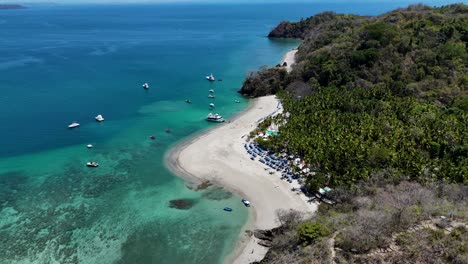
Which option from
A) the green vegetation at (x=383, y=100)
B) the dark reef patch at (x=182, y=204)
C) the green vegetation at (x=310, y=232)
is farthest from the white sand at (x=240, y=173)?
the green vegetation at (x=310, y=232)

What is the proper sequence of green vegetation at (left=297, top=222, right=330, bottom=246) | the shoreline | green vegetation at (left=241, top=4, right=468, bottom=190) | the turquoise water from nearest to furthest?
green vegetation at (left=297, top=222, right=330, bottom=246)
the turquoise water
the shoreline
green vegetation at (left=241, top=4, right=468, bottom=190)

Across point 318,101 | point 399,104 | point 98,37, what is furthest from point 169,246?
point 98,37

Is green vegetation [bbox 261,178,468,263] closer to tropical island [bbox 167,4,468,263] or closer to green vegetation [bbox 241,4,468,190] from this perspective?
tropical island [bbox 167,4,468,263]

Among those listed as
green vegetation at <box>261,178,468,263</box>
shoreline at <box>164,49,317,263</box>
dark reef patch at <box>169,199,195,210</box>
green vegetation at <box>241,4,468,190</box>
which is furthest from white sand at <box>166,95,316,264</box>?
dark reef patch at <box>169,199,195,210</box>

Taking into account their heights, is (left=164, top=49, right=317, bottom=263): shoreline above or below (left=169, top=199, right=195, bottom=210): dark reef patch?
above

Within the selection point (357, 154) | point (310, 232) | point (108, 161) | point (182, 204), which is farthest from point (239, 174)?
point (108, 161)
